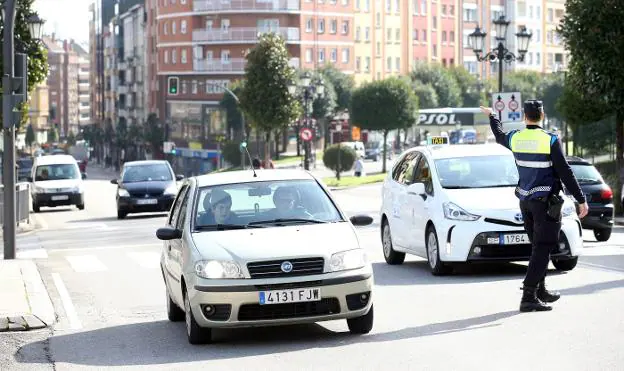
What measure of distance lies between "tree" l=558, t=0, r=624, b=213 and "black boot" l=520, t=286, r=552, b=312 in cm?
2147

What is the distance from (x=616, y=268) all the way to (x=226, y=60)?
343ft

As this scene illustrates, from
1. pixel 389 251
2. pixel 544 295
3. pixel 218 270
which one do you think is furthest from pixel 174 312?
pixel 389 251

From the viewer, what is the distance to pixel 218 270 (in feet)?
37.0

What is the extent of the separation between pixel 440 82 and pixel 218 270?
118 m

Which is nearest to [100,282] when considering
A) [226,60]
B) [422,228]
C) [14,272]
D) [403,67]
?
[14,272]

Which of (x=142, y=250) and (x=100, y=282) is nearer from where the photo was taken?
(x=100, y=282)

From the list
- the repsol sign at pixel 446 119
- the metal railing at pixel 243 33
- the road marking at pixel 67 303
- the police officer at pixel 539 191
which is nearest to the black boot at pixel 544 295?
the police officer at pixel 539 191

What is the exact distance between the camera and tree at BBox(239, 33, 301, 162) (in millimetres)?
80500

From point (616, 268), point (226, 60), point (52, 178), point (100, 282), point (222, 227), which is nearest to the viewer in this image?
point (222, 227)

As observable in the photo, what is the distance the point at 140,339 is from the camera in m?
12.3

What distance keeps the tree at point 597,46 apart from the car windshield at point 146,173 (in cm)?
1222

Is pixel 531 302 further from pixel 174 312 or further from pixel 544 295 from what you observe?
pixel 174 312

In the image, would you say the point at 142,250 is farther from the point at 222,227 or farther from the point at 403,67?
the point at 403,67

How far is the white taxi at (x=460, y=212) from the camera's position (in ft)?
53.4
